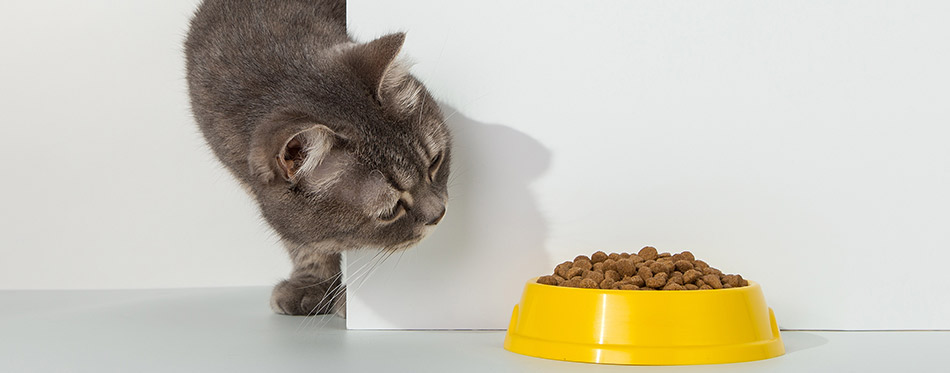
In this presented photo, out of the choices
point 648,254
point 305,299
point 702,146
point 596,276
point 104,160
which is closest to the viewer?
point 596,276

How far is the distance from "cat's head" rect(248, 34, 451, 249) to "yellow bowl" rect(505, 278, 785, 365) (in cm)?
34

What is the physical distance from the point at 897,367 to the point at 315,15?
1.30 meters

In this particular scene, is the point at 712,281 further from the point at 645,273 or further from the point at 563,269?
the point at 563,269

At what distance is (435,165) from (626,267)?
0.41m

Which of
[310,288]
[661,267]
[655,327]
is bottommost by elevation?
[655,327]

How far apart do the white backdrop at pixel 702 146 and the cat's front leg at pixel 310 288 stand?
0.27m

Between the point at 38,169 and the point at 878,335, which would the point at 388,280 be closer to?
the point at 878,335

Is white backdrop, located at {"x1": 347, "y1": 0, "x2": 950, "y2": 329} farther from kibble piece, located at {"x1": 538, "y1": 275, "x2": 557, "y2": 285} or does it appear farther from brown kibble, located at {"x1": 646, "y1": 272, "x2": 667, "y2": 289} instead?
brown kibble, located at {"x1": 646, "y1": 272, "x2": 667, "y2": 289}

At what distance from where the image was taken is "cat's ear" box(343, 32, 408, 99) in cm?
146

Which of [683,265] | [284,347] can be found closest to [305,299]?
[284,347]

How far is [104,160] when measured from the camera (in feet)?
8.76

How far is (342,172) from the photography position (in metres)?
1.45

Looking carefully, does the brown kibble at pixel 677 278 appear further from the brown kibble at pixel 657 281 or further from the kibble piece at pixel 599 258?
the kibble piece at pixel 599 258

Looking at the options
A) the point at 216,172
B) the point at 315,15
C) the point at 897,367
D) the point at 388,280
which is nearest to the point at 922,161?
the point at 897,367
